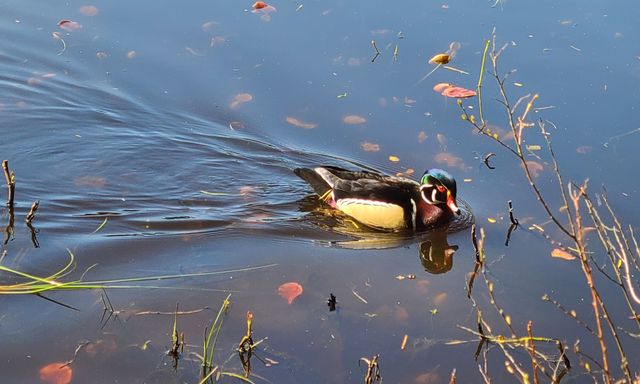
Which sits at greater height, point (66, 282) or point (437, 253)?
point (437, 253)

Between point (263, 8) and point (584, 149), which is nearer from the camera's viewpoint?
point (584, 149)

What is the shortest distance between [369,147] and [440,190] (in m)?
1.26

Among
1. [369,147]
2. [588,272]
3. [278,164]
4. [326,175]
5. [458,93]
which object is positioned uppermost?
[458,93]

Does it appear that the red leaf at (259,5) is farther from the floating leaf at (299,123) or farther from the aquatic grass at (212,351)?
the aquatic grass at (212,351)

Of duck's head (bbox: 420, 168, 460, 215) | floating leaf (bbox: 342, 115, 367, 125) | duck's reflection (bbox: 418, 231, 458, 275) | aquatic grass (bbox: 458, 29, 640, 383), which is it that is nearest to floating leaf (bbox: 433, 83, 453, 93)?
aquatic grass (bbox: 458, 29, 640, 383)

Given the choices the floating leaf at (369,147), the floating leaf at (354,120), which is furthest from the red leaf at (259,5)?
the floating leaf at (369,147)

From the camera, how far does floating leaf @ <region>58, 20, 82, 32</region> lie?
419 inches

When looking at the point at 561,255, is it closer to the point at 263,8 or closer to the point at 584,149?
the point at 584,149

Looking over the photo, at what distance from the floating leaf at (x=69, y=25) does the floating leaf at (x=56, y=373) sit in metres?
6.06

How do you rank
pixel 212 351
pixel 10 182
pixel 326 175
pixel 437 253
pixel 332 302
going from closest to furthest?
1. pixel 212 351
2. pixel 332 302
3. pixel 10 182
4. pixel 437 253
5. pixel 326 175

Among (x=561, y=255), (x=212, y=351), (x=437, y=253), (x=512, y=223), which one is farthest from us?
(x=512, y=223)

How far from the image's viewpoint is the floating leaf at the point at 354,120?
9.31 metres

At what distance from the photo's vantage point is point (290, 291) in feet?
21.6

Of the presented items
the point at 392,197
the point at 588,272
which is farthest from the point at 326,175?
the point at 588,272
